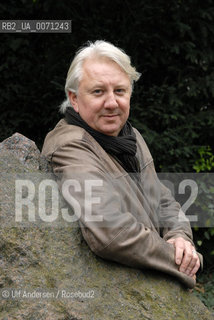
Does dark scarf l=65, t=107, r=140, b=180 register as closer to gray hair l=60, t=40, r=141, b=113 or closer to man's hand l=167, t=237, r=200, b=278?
gray hair l=60, t=40, r=141, b=113

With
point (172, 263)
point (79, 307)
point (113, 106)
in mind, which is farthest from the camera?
point (113, 106)

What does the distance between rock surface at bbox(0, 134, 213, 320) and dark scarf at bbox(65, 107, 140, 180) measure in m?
0.46

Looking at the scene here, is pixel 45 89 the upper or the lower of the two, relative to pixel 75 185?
upper

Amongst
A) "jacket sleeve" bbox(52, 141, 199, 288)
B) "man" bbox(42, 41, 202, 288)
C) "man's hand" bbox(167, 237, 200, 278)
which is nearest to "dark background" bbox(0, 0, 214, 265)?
"man" bbox(42, 41, 202, 288)

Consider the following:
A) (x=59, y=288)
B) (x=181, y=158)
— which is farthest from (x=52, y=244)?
(x=181, y=158)

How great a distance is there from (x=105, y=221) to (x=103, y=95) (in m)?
0.74

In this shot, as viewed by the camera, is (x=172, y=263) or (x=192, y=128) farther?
(x=192, y=128)

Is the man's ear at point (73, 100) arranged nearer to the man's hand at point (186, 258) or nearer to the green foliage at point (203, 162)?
the man's hand at point (186, 258)

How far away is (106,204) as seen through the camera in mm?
2174

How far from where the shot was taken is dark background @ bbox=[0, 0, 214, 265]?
4840 mm

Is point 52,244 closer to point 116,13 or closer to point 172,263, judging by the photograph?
point 172,263

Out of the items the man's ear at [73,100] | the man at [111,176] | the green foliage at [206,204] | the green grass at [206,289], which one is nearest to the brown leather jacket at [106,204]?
the man at [111,176]

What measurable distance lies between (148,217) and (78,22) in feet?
9.98

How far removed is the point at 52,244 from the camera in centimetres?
223
